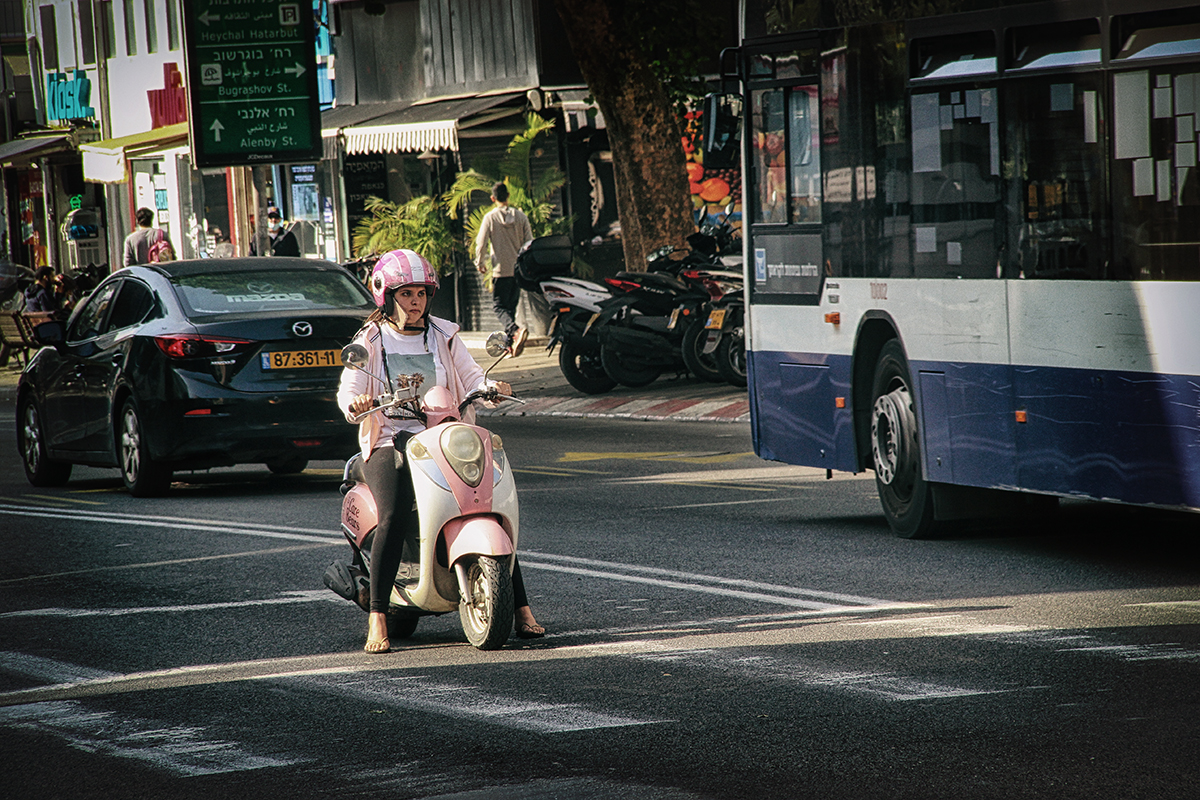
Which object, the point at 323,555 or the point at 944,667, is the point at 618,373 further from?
the point at 944,667

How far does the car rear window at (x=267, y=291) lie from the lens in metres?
13.9

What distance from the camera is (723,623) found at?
822cm

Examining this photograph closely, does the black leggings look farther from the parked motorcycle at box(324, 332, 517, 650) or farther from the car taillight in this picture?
the car taillight

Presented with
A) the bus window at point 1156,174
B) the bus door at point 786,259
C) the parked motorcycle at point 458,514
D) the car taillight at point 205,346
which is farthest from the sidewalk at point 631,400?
the parked motorcycle at point 458,514

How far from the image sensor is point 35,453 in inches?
619

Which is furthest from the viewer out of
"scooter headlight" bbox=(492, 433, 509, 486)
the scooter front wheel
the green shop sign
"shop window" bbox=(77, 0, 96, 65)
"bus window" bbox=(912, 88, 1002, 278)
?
the green shop sign

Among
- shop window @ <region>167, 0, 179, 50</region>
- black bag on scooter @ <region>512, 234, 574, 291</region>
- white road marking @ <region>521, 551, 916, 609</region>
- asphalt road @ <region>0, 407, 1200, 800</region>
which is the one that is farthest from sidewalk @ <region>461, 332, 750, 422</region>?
shop window @ <region>167, 0, 179, 50</region>

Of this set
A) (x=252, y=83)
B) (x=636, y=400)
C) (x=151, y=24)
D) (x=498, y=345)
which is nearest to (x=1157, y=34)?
(x=498, y=345)

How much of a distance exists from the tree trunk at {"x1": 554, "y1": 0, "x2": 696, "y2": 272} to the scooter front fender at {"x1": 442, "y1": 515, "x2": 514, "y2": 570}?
15.5 m

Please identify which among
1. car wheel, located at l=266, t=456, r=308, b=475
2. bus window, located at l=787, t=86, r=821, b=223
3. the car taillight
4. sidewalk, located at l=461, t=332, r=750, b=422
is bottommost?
sidewalk, located at l=461, t=332, r=750, b=422

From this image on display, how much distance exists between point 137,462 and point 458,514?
691 cm

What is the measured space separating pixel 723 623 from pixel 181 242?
3575 centimetres

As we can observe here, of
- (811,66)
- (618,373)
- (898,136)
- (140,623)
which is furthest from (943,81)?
(618,373)

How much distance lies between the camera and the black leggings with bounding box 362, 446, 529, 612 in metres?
7.74
